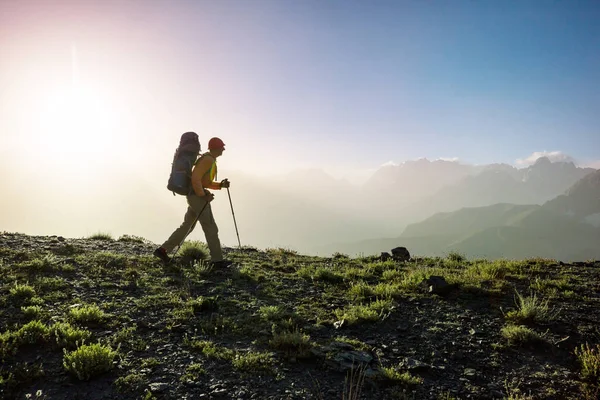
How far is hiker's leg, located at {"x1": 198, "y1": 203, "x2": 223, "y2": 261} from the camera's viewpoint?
1132 cm

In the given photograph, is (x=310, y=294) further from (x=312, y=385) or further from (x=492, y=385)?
(x=492, y=385)

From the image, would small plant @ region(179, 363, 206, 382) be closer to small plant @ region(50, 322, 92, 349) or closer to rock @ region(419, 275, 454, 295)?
small plant @ region(50, 322, 92, 349)

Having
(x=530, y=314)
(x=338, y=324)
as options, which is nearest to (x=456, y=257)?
(x=530, y=314)

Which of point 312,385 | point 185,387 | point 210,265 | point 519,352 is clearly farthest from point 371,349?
point 210,265

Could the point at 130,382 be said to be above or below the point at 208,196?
below

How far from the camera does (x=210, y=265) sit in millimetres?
11430

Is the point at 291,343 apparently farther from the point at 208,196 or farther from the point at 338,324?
the point at 208,196

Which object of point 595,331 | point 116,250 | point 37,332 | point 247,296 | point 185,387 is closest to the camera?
point 185,387

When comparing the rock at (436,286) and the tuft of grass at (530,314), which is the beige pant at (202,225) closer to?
the rock at (436,286)

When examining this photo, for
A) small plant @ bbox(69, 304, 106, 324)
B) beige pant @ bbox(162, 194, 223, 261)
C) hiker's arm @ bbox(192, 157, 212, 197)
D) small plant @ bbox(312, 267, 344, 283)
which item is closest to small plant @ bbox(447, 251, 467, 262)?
small plant @ bbox(312, 267, 344, 283)

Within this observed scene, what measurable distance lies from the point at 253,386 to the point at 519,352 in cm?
492

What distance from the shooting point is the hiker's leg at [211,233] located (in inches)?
446

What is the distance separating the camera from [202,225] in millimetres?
11312

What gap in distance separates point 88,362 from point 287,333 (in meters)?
3.31
